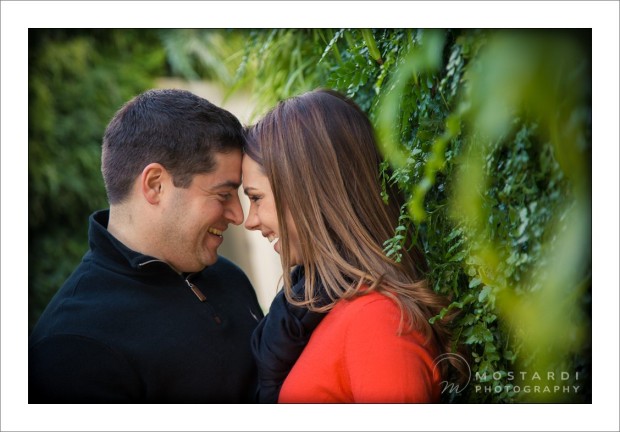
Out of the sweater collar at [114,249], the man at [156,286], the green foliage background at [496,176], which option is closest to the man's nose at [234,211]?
the man at [156,286]

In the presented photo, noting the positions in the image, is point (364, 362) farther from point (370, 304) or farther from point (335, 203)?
point (335, 203)

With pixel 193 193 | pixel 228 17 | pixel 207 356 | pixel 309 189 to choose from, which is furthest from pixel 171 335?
pixel 228 17

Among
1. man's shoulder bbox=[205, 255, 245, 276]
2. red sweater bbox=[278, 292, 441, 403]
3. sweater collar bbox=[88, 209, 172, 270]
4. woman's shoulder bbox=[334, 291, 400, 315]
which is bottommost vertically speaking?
red sweater bbox=[278, 292, 441, 403]

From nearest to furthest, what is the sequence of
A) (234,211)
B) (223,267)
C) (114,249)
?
(114,249), (234,211), (223,267)

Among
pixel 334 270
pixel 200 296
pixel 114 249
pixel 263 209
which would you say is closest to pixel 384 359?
pixel 334 270

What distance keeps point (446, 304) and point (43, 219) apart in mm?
2655

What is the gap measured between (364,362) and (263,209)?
0.49 metres

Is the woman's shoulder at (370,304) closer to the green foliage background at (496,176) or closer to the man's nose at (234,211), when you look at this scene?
the green foliage background at (496,176)

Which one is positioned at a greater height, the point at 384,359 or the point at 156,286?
the point at 156,286

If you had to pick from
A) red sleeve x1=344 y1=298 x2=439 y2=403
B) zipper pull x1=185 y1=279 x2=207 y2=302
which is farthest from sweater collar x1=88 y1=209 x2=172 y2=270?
red sleeve x1=344 y1=298 x2=439 y2=403

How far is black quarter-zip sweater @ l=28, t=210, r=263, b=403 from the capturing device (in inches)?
68.9

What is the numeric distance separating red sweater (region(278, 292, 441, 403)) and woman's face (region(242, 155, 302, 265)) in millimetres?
211

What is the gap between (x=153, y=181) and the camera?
2014 mm

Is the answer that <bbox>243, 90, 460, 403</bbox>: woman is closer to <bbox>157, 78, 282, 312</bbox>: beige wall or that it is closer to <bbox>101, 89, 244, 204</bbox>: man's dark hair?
<bbox>101, 89, 244, 204</bbox>: man's dark hair
